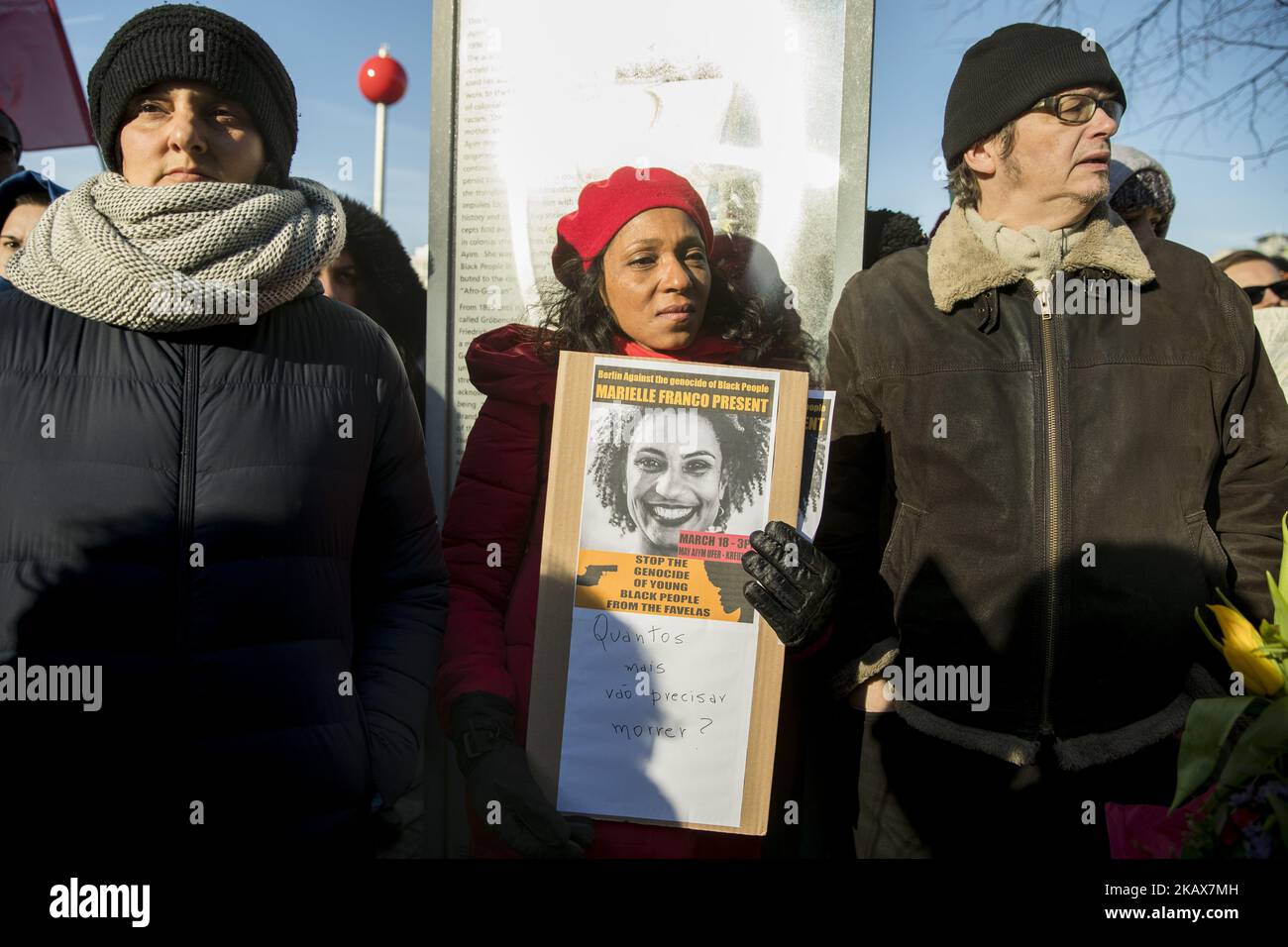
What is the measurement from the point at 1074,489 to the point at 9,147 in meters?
3.56

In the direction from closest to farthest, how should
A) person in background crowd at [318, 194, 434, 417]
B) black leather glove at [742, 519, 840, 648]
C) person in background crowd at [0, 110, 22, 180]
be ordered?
black leather glove at [742, 519, 840, 648] → person in background crowd at [0, 110, 22, 180] → person in background crowd at [318, 194, 434, 417]

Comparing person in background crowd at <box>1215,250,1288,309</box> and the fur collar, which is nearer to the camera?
the fur collar

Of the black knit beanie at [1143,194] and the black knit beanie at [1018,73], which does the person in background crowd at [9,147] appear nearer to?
the black knit beanie at [1018,73]

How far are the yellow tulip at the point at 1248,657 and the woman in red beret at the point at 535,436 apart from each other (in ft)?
4.25

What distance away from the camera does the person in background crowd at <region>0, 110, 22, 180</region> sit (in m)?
3.17

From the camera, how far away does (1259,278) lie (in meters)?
3.51

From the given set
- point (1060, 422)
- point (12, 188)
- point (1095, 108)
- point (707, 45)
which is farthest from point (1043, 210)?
point (12, 188)

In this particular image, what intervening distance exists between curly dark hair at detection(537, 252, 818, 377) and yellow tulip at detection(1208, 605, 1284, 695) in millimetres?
1389

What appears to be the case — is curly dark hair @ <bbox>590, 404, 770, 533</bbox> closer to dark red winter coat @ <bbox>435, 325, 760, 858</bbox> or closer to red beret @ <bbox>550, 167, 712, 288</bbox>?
dark red winter coat @ <bbox>435, 325, 760, 858</bbox>

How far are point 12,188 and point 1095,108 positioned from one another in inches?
127

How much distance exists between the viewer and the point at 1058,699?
2.25 meters

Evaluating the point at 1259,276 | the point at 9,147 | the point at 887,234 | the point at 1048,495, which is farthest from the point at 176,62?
the point at 1259,276

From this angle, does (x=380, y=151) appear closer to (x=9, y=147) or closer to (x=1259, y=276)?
(x=9, y=147)

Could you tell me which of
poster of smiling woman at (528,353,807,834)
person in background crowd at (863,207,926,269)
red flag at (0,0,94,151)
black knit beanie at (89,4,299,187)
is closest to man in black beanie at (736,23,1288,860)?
poster of smiling woman at (528,353,807,834)
